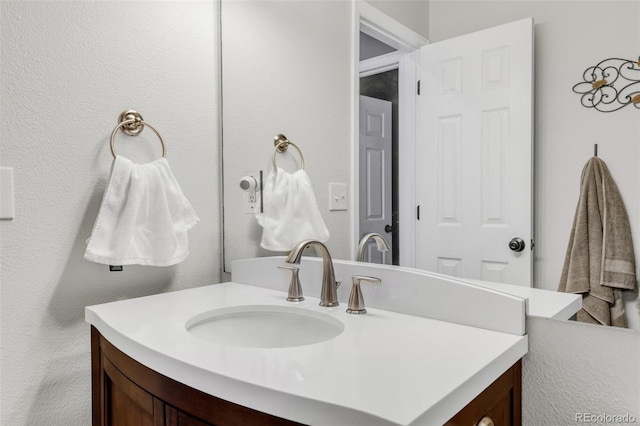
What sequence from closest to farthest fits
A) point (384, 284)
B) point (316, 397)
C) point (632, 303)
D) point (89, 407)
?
point (316, 397)
point (632, 303)
point (384, 284)
point (89, 407)

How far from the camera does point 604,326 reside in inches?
31.5

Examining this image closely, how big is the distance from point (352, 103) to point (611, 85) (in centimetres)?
59

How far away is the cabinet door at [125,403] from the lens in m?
0.84

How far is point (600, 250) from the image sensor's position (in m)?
0.75

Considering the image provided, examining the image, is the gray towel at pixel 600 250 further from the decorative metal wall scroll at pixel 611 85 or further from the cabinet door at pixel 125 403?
the cabinet door at pixel 125 403

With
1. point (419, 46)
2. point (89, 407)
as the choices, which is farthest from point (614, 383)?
point (89, 407)

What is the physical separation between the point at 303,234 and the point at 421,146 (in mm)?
504

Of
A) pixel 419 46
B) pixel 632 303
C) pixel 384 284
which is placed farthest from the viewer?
pixel 384 284

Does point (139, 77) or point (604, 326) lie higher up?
point (139, 77)

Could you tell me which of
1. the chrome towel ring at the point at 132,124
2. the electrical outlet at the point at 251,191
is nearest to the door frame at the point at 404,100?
the electrical outlet at the point at 251,191

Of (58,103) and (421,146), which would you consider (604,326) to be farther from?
(58,103)

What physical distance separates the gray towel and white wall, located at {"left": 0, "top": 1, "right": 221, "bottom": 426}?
1.11 m

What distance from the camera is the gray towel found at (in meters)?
Result: 0.73

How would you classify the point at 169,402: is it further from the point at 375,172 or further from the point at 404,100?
the point at 404,100
